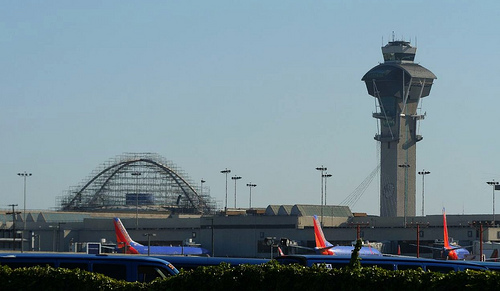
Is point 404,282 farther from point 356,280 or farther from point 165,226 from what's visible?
point 165,226

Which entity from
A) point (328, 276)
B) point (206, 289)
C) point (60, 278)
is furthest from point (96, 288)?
point (328, 276)

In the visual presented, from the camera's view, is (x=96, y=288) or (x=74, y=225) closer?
(x=96, y=288)

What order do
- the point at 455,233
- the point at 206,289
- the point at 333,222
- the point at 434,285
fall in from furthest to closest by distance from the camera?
the point at 333,222, the point at 455,233, the point at 206,289, the point at 434,285

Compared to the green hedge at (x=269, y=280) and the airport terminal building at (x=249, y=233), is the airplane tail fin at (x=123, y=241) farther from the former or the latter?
the green hedge at (x=269, y=280)

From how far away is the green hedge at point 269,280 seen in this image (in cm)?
2197

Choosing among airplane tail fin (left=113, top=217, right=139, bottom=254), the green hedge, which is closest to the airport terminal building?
airplane tail fin (left=113, top=217, right=139, bottom=254)

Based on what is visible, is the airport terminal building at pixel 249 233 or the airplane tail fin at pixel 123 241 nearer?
the airplane tail fin at pixel 123 241

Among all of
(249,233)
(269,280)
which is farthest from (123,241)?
(269,280)

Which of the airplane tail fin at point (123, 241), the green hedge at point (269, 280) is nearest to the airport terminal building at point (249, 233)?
the airplane tail fin at point (123, 241)

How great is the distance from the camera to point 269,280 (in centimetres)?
2355

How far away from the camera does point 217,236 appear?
163125 mm

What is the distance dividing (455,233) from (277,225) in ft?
97.9

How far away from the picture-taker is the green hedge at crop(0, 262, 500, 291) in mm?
21969

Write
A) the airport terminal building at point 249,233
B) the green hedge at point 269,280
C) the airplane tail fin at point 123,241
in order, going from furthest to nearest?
the airport terminal building at point 249,233, the airplane tail fin at point 123,241, the green hedge at point 269,280
